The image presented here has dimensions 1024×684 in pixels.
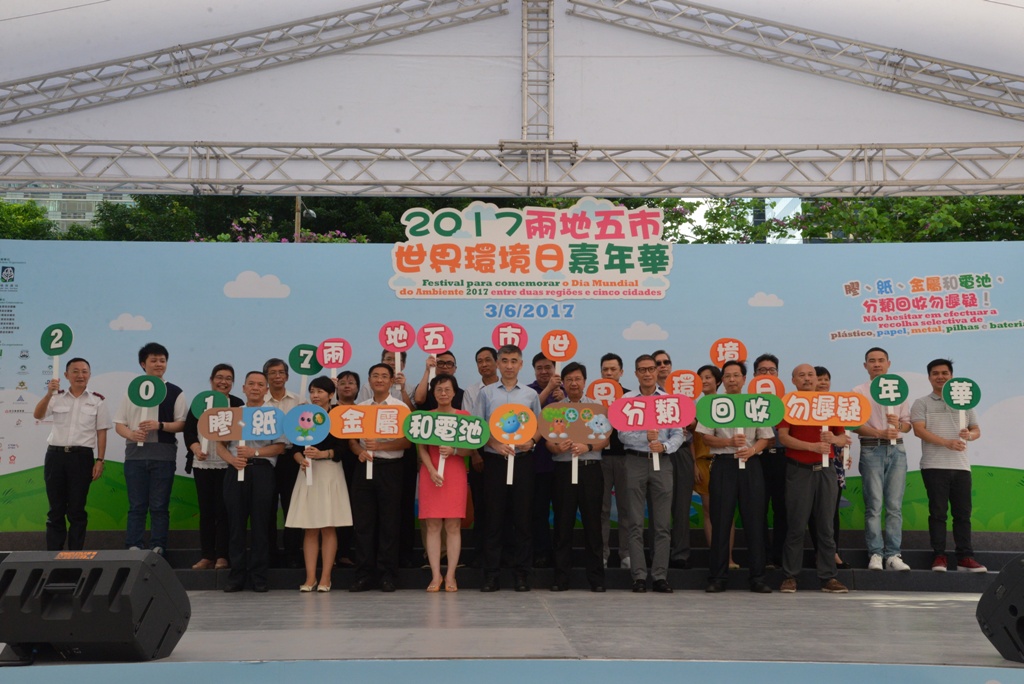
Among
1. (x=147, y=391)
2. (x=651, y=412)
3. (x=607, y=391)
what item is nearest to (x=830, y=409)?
(x=651, y=412)

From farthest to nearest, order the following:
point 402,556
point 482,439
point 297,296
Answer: point 297,296 → point 402,556 → point 482,439

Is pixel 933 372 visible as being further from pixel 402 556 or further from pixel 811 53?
pixel 402 556

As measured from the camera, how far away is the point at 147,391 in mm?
6559

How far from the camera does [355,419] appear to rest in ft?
20.0

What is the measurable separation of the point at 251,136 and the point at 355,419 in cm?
232

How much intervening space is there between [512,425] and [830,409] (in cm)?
192

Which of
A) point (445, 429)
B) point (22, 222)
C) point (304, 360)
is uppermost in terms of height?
point (22, 222)

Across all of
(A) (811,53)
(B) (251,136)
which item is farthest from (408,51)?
(A) (811,53)

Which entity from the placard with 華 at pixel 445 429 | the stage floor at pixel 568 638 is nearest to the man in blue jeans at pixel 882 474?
Answer: the stage floor at pixel 568 638

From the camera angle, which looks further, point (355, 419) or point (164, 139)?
point (164, 139)

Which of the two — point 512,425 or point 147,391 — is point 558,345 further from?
point 147,391

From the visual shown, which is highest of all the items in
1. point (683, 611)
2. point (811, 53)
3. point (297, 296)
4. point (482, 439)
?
point (811, 53)

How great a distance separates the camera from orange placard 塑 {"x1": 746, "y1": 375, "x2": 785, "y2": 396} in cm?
652

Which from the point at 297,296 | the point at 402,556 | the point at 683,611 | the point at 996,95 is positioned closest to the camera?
the point at 683,611
